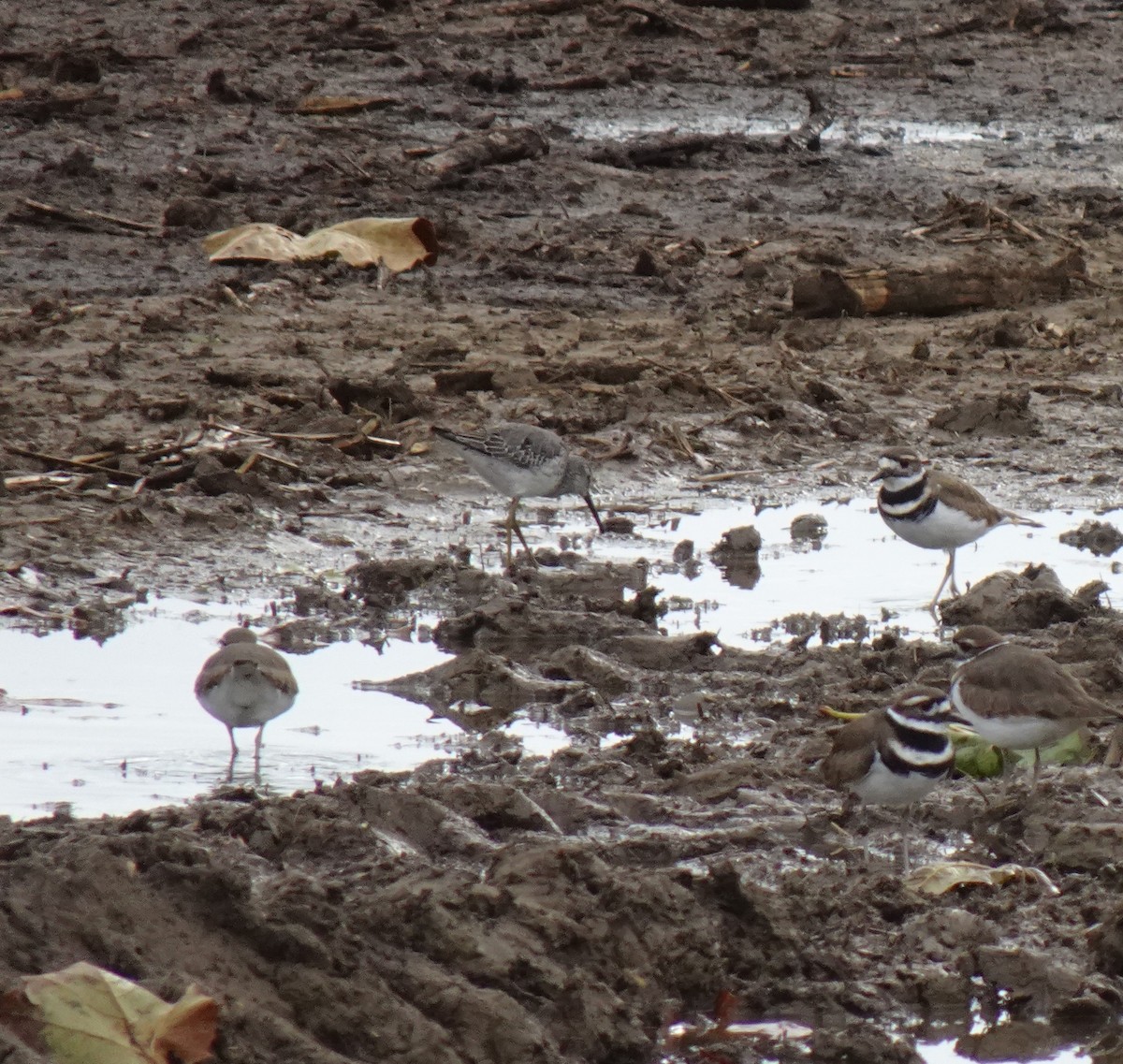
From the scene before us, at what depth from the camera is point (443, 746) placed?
25.4ft

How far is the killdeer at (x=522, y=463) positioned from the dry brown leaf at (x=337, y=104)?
30.5 ft

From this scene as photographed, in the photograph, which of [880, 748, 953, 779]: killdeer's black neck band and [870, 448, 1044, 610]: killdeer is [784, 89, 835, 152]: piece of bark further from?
[880, 748, 953, 779]: killdeer's black neck band

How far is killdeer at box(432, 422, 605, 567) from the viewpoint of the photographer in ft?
34.4

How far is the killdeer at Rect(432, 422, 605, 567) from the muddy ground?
390 mm

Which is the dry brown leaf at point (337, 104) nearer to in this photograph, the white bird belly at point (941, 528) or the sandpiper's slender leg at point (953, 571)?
the white bird belly at point (941, 528)

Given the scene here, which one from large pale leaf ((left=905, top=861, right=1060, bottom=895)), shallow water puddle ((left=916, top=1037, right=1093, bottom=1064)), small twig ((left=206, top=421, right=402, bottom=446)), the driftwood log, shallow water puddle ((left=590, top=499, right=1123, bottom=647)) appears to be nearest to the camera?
shallow water puddle ((left=916, top=1037, right=1093, bottom=1064))

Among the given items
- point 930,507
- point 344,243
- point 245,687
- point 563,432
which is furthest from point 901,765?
point 344,243

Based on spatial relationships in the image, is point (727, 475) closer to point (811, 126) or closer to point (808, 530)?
point (808, 530)

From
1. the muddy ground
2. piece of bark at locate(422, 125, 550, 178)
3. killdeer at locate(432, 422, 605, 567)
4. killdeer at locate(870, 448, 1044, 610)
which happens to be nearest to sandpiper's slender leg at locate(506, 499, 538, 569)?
killdeer at locate(432, 422, 605, 567)

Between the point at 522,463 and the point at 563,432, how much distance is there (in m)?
1.84

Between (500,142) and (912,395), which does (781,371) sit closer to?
(912,395)

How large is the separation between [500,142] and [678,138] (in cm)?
195

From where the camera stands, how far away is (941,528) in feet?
33.1

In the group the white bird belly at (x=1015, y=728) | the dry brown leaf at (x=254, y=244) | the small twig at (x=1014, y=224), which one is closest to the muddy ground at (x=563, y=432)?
the small twig at (x=1014, y=224)
